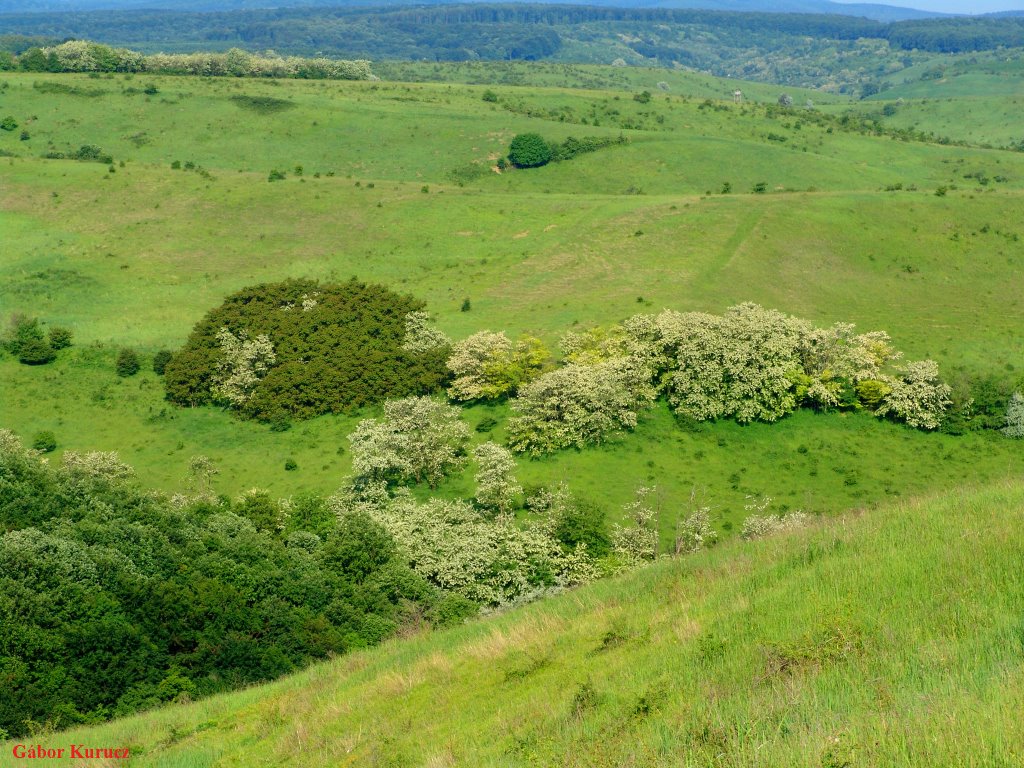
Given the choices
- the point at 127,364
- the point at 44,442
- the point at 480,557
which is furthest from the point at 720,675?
the point at 127,364

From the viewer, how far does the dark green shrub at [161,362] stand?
75875mm

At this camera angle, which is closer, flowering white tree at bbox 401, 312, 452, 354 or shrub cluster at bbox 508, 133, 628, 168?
flowering white tree at bbox 401, 312, 452, 354

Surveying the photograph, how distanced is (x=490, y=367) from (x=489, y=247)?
38722 millimetres

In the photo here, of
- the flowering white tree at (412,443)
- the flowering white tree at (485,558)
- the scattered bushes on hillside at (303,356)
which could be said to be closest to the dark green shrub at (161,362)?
the scattered bushes on hillside at (303,356)

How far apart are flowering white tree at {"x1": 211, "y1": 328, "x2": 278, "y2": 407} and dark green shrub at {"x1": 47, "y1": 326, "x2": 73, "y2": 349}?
18.2 m

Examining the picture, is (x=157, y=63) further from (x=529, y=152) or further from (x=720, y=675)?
(x=720, y=675)

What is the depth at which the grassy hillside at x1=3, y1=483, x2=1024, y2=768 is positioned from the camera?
9.06 meters

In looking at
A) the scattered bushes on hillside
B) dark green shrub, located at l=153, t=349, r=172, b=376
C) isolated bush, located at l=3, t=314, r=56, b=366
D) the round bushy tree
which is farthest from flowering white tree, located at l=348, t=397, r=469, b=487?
the round bushy tree

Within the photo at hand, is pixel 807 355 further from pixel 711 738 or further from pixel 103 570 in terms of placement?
pixel 711 738

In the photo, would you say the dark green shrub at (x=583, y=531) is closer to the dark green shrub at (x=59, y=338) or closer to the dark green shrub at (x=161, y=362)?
the dark green shrub at (x=161, y=362)

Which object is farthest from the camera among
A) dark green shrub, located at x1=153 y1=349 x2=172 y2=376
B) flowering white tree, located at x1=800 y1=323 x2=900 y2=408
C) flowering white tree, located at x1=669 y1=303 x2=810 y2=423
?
dark green shrub, located at x1=153 y1=349 x2=172 y2=376

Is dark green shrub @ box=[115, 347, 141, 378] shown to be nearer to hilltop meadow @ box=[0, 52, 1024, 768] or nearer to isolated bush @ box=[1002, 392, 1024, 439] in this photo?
hilltop meadow @ box=[0, 52, 1024, 768]

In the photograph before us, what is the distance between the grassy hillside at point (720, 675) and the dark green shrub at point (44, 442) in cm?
5089

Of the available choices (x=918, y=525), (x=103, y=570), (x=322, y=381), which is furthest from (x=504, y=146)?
(x=918, y=525)
